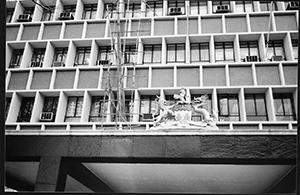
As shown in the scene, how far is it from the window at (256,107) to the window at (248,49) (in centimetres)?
211

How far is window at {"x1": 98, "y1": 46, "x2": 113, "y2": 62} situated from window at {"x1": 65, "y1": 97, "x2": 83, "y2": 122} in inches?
97.7

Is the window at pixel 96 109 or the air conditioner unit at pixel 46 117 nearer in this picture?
the air conditioner unit at pixel 46 117

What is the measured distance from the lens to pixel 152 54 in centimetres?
1584

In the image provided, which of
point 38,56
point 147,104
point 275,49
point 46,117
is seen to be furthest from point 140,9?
point 46,117

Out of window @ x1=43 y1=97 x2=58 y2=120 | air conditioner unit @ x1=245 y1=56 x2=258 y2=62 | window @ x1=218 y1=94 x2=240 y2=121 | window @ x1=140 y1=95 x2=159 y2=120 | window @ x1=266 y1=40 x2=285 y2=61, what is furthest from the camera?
window @ x1=266 y1=40 x2=285 y2=61

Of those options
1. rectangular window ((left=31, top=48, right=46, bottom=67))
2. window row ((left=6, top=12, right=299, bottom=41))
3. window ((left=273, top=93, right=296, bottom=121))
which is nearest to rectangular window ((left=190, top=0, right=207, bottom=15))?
window row ((left=6, top=12, right=299, bottom=41))

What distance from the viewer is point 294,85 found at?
45.0 ft

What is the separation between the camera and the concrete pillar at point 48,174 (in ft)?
30.2

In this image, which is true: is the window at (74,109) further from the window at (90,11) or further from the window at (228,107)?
the window at (228,107)

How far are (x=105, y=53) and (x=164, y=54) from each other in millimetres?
3144

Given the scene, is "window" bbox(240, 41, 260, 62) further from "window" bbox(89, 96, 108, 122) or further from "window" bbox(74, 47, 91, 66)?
"window" bbox(74, 47, 91, 66)

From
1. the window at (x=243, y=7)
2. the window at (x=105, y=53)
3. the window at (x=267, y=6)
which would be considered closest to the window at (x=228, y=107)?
the window at (x=243, y=7)

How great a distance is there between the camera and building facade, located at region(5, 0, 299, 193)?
10.4 meters

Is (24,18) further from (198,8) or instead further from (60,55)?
(198,8)
